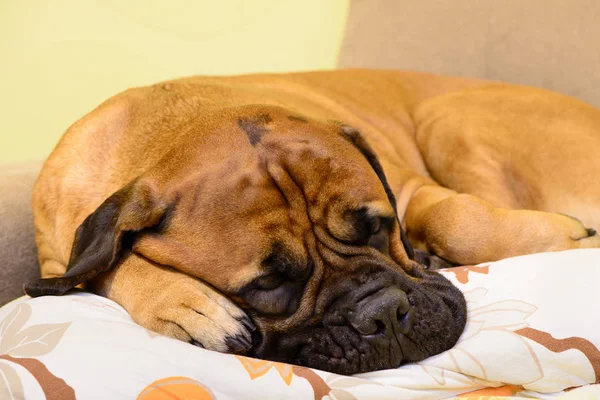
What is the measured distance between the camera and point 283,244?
160 centimetres

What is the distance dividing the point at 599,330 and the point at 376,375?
0.58 meters

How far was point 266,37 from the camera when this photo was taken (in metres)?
4.41

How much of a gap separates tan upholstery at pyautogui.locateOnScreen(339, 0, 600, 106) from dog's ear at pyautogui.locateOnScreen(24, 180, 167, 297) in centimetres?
237

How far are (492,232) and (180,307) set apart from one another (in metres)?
1.18

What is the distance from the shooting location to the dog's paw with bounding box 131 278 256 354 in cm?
155

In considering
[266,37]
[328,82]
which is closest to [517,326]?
[328,82]

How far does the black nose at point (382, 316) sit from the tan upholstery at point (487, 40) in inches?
84.4

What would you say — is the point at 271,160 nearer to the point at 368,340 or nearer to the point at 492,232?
the point at 368,340

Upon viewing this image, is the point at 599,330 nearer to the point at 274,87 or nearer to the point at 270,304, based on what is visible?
the point at 270,304

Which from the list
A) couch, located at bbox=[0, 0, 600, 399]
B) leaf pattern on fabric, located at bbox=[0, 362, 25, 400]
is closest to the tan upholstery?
couch, located at bbox=[0, 0, 600, 399]

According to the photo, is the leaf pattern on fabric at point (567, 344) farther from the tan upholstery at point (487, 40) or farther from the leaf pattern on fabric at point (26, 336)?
the tan upholstery at point (487, 40)

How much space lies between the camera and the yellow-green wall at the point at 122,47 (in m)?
4.02

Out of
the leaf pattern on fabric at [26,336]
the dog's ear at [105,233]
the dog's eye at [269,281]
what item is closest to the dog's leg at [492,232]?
the dog's eye at [269,281]

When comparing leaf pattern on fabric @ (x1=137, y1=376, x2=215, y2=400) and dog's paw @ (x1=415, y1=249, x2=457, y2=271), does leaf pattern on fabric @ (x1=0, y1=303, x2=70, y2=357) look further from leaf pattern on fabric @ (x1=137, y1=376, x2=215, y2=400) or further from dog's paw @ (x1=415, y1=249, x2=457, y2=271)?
dog's paw @ (x1=415, y1=249, x2=457, y2=271)
